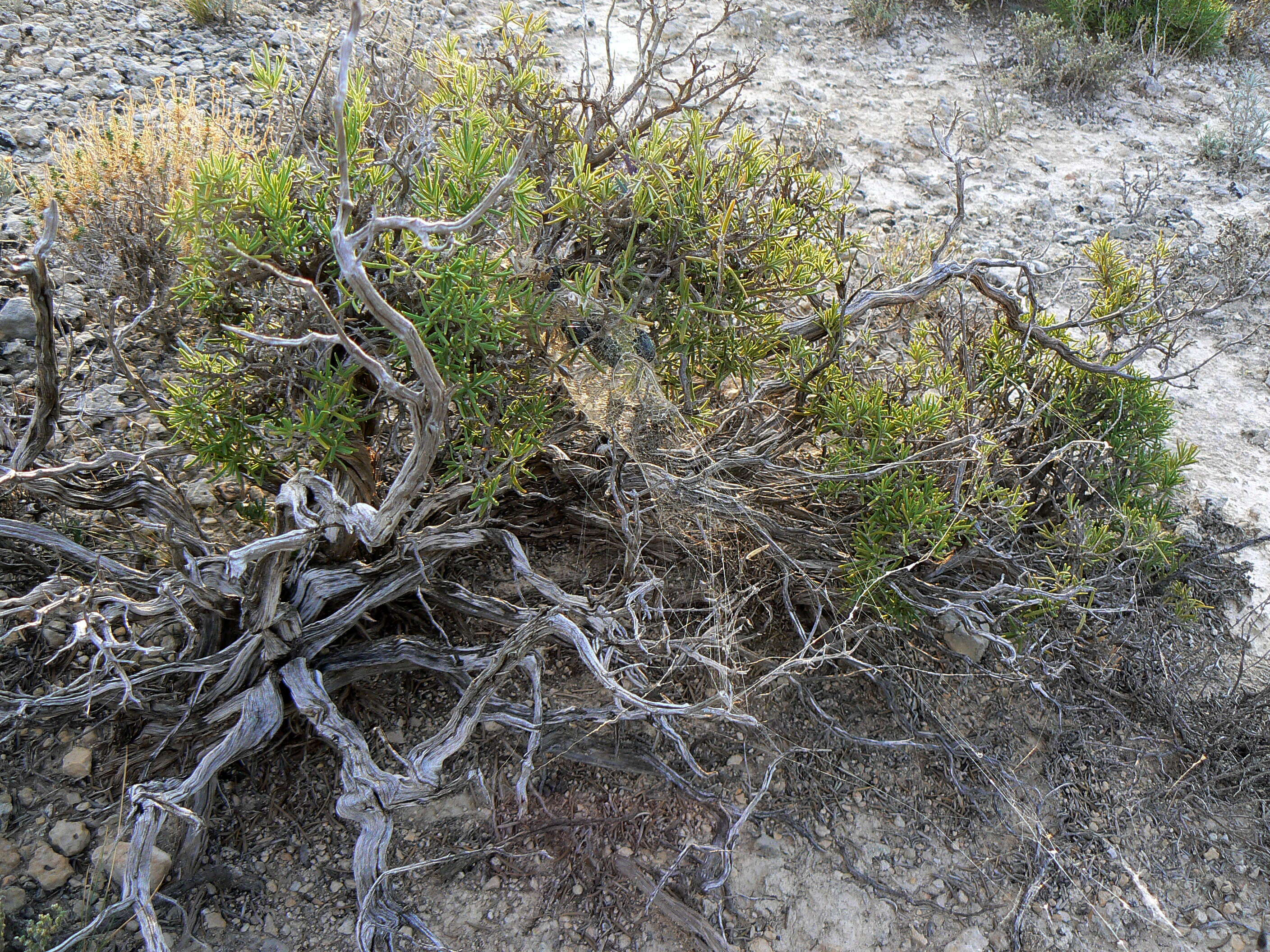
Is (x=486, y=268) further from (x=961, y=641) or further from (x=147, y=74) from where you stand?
(x=147, y=74)

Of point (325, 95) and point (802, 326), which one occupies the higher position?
point (325, 95)

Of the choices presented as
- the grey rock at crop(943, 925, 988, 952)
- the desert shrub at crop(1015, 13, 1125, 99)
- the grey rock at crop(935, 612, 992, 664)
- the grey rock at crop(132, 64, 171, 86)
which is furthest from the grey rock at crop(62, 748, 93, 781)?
the desert shrub at crop(1015, 13, 1125, 99)

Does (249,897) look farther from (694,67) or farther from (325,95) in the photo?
(325,95)

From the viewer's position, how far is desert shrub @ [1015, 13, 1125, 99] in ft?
18.6

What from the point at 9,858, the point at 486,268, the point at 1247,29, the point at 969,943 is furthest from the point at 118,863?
the point at 1247,29

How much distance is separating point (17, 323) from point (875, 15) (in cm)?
571

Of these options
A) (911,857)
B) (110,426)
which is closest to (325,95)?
(110,426)

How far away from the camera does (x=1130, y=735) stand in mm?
2721

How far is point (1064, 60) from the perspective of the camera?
5785 mm

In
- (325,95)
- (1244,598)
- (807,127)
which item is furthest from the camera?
(807,127)

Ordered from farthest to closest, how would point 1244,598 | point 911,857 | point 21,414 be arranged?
point 1244,598
point 21,414
point 911,857

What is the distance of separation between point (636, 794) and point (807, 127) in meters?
3.39

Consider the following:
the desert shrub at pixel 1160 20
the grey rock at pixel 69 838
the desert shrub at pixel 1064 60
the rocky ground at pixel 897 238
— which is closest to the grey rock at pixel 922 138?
the rocky ground at pixel 897 238

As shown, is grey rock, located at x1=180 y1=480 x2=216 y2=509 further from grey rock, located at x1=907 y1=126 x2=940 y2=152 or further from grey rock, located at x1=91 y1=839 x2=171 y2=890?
grey rock, located at x1=907 y1=126 x2=940 y2=152
